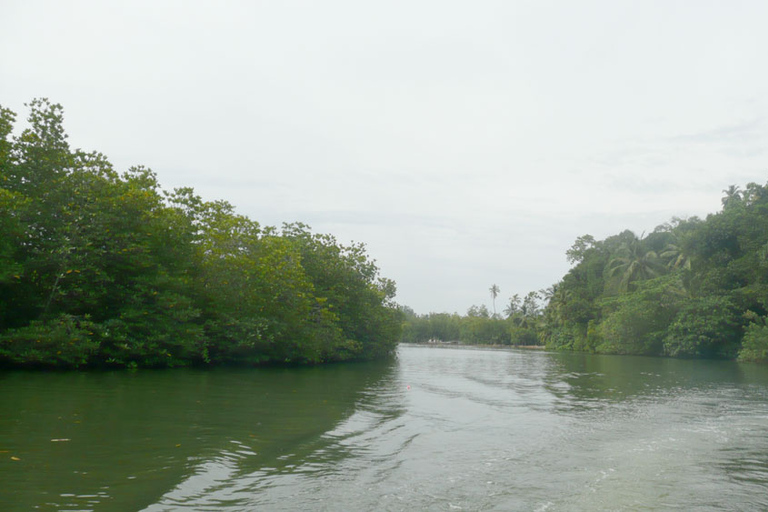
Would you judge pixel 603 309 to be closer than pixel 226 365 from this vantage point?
No

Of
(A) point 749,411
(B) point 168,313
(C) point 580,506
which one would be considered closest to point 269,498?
(C) point 580,506

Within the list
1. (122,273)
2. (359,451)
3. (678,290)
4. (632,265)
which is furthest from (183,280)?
(632,265)

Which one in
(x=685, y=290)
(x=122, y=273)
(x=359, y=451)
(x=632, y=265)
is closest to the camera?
(x=359, y=451)

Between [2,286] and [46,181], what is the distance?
4.65 meters

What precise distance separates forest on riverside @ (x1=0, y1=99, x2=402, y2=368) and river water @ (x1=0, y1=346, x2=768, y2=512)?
12.1ft

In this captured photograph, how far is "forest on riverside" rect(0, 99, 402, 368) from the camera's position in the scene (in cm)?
2103

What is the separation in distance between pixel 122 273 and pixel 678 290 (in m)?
59.4

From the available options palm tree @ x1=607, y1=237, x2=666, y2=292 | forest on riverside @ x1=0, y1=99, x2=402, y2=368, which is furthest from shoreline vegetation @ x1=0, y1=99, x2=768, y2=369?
palm tree @ x1=607, y1=237, x2=666, y2=292

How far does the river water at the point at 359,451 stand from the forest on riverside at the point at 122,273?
370cm

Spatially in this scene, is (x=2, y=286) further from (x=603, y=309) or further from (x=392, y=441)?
(x=603, y=309)

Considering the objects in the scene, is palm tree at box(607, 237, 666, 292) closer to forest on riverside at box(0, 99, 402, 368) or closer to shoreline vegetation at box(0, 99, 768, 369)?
shoreline vegetation at box(0, 99, 768, 369)

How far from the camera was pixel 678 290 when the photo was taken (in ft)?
204

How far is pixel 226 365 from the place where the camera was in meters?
31.9

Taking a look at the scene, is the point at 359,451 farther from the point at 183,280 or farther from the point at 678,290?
the point at 678,290
